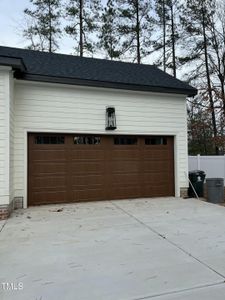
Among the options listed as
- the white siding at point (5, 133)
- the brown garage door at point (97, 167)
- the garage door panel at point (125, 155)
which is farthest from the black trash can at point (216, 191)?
the white siding at point (5, 133)

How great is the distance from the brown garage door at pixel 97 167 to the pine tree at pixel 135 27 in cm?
1174

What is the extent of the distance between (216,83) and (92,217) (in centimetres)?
1540

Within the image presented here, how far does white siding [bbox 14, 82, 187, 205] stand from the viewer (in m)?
8.29

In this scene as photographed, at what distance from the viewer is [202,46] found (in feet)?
62.6

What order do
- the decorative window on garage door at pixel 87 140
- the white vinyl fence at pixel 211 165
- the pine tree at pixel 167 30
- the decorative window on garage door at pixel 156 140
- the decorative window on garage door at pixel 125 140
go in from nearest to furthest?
the decorative window on garage door at pixel 87 140
the decorative window on garage door at pixel 125 140
the decorative window on garage door at pixel 156 140
the white vinyl fence at pixel 211 165
the pine tree at pixel 167 30

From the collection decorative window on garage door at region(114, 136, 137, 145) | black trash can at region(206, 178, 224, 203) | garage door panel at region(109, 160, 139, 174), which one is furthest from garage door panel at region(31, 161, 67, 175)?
black trash can at region(206, 178, 224, 203)

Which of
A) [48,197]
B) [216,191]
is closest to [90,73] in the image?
[48,197]

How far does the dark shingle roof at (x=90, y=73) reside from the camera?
8.53 metres

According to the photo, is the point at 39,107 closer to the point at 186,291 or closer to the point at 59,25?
the point at 186,291

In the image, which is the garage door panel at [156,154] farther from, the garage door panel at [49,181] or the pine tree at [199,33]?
the pine tree at [199,33]

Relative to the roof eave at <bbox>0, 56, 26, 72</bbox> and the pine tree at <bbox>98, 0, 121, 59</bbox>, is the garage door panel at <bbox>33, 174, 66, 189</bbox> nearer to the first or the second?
the roof eave at <bbox>0, 56, 26, 72</bbox>

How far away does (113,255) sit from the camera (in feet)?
14.5

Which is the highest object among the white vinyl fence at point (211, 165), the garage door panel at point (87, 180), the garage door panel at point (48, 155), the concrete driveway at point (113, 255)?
the garage door panel at point (48, 155)

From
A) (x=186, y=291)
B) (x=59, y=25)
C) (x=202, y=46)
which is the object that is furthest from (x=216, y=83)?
(x=186, y=291)
